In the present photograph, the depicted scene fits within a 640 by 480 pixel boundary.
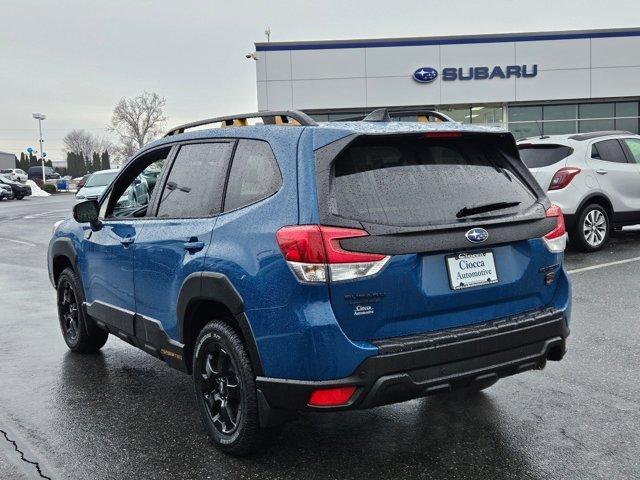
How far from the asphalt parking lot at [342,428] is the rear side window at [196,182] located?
4.25 ft

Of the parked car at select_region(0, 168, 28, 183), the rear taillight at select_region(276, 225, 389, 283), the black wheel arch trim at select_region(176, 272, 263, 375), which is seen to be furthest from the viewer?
the parked car at select_region(0, 168, 28, 183)

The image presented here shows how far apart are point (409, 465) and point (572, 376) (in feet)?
6.11

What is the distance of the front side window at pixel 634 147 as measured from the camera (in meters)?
A: 10.8

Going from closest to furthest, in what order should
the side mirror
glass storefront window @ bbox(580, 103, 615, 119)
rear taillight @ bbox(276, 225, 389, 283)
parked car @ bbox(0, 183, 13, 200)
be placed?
rear taillight @ bbox(276, 225, 389, 283) → the side mirror → glass storefront window @ bbox(580, 103, 615, 119) → parked car @ bbox(0, 183, 13, 200)

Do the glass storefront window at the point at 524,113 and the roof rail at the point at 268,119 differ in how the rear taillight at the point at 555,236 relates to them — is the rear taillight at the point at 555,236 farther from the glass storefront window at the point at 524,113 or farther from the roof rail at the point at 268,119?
the glass storefront window at the point at 524,113

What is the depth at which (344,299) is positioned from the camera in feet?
9.73

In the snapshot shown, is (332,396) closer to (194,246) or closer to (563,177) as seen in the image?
(194,246)

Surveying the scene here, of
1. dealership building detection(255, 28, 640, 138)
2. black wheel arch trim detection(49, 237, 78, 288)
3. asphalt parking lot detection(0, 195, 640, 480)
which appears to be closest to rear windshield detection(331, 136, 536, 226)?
asphalt parking lot detection(0, 195, 640, 480)

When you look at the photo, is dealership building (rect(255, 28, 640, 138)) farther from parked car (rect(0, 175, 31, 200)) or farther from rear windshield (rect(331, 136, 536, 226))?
rear windshield (rect(331, 136, 536, 226))

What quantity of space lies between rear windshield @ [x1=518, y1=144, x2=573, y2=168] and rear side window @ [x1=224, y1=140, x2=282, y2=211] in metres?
7.41

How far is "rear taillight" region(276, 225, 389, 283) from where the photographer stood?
296cm

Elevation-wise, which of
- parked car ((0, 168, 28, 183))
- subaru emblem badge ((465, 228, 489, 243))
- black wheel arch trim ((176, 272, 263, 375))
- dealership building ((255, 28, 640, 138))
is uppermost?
dealership building ((255, 28, 640, 138))

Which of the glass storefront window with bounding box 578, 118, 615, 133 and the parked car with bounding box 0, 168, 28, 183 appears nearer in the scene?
the glass storefront window with bounding box 578, 118, 615, 133

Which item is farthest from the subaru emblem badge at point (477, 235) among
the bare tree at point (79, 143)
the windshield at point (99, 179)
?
the bare tree at point (79, 143)
